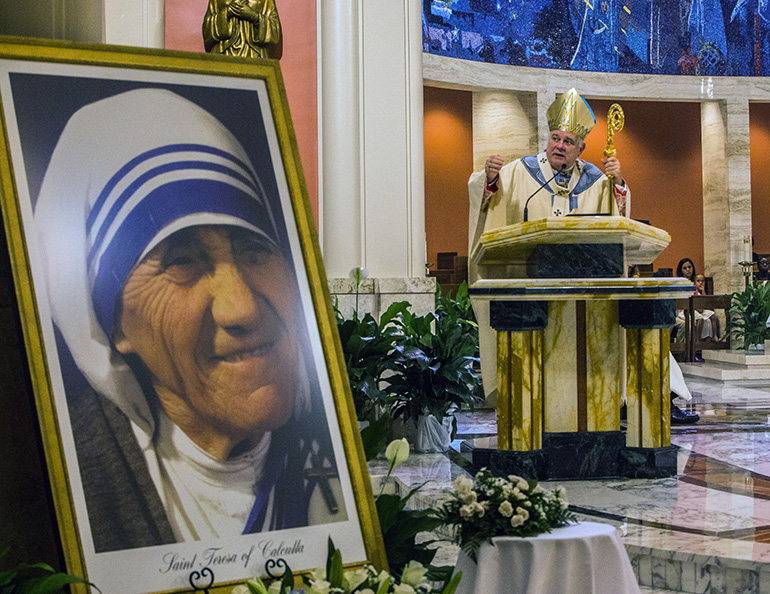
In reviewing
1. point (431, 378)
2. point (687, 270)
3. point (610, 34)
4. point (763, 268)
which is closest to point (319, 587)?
point (431, 378)

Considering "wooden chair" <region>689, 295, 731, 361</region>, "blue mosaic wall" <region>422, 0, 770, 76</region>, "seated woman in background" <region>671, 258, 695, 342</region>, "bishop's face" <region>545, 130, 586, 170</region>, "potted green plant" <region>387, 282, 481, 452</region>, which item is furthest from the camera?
"blue mosaic wall" <region>422, 0, 770, 76</region>

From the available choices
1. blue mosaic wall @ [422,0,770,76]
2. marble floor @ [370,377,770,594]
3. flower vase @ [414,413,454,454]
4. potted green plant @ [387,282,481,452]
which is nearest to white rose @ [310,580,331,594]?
marble floor @ [370,377,770,594]

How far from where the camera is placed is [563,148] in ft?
17.7

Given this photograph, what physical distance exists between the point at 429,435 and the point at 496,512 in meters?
3.42

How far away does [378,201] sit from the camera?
645cm

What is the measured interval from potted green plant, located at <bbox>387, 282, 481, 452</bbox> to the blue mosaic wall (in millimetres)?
9201

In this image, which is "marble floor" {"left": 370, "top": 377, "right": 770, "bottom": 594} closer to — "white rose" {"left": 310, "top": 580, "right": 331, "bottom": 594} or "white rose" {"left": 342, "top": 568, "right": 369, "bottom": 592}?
"white rose" {"left": 342, "top": 568, "right": 369, "bottom": 592}

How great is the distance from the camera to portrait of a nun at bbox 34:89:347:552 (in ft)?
5.54

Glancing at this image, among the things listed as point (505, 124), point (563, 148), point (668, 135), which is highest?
point (668, 135)

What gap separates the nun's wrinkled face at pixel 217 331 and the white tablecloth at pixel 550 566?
2.65ft

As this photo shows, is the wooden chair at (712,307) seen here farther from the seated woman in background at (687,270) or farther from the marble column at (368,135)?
the marble column at (368,135)

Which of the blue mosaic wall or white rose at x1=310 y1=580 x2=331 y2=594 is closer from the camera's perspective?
white rose at x1=310 y1=580 x2=331 y2=594

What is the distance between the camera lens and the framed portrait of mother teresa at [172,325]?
1.66m

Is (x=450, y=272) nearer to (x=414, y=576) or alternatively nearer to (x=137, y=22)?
(x=137, y=22)
